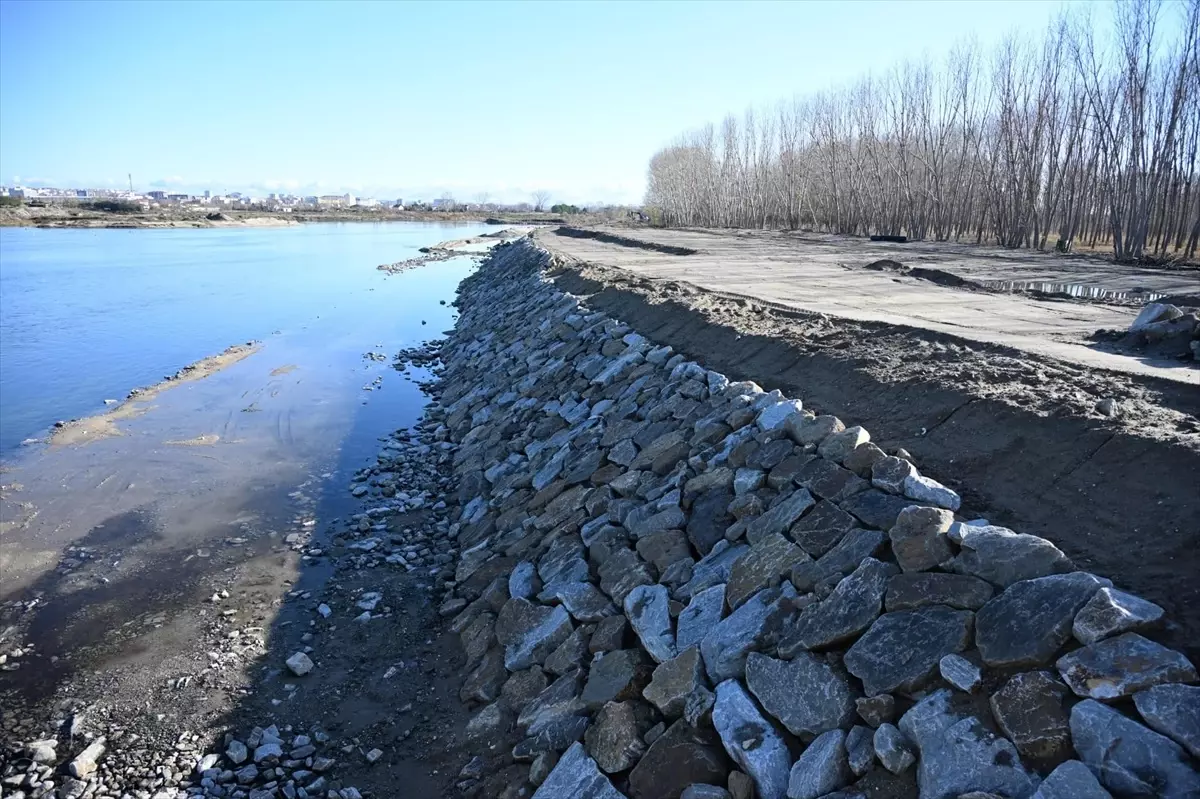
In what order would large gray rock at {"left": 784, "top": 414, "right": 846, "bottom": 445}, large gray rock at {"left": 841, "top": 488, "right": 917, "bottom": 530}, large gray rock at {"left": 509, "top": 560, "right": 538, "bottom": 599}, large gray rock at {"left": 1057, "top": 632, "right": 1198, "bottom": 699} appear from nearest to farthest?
large gray rock at {"left": 1057, "top": 632, "right": 1198, "bottom": 699}, large gray rock at {"left": 841, "top": 488, "right": 917, "bottom": 530}, large gray rock at {"left": 784, "top": 414, "right": 846, "bottom": 445}, large gray rock at {"left": 509, "top": 560, "right": 538, "bottom": 599}

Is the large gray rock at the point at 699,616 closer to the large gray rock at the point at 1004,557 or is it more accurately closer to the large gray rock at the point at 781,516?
the large gray rock at the point at 781,516

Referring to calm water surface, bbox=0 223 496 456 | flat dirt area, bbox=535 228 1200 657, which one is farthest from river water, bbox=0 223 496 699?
flat dirt area, bbox=535 228 1200 657

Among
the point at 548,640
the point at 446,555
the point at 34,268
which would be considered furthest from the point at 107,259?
the point at 548,640

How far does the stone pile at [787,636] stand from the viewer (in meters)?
2.79

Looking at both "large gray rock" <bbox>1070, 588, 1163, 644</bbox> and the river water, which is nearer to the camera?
"large gray rock" <bbox>1070, 588, 1163, 644</bbox>

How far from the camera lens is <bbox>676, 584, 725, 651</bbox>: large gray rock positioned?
4.43 m

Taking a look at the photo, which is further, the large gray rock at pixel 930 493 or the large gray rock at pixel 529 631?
the large gray rock at pixel 529 631

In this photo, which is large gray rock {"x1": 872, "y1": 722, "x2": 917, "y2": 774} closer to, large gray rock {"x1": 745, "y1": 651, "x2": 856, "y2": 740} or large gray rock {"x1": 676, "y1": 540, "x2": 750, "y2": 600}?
large gray rock {"x1": 745, "y1": 651, "x2": 856, "y2": 740}

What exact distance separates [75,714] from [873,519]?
592 cm

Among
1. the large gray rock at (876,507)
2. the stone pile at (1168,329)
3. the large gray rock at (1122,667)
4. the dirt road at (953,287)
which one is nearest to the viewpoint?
the large gray rock at (1122,667)

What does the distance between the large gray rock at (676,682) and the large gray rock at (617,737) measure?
12 centimetres

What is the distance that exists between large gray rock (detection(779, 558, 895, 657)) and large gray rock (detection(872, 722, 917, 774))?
610 mm

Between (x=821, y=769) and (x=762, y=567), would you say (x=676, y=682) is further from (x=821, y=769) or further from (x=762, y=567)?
(x=821, y=769)

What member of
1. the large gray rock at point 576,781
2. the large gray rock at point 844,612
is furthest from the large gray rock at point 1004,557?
the large gray rock at point 576,781
